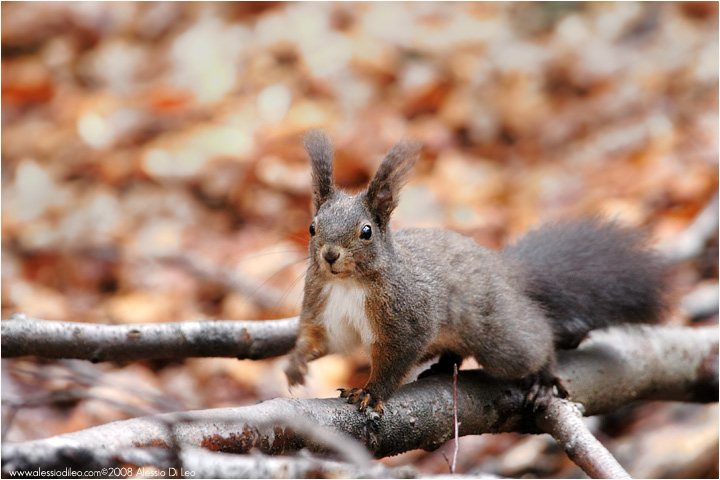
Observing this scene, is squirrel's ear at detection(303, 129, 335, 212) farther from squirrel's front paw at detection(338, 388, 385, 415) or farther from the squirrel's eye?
squirrel's front paw at detection(338, 388, 385, 415)

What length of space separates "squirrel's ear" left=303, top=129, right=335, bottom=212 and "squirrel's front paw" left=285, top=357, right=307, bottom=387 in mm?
446

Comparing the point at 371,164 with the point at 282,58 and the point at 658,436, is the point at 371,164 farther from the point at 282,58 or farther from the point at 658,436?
the point at 658,436

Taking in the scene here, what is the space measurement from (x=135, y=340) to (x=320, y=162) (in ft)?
2.38

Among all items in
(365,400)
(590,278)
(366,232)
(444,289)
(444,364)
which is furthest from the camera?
(590,278)

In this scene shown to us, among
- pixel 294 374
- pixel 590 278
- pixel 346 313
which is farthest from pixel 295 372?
pixel 590 278

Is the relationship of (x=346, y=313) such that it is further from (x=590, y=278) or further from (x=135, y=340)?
(x=590, y=278)

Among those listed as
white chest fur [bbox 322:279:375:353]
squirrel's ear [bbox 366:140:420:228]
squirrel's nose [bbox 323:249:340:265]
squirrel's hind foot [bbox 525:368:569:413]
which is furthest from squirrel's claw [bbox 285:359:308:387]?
squirrel's hind foot [bbox 525:368:569:413]

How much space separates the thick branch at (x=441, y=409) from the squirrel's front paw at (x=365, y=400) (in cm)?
2

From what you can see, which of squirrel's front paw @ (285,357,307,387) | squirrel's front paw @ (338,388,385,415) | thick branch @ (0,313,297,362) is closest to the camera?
squirrel's front paw @ (338,388,385,415)

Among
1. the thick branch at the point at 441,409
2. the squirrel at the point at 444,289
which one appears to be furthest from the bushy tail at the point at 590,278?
the thick branch at the point at 441,409

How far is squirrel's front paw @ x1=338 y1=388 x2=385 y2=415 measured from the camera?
1.81 meters

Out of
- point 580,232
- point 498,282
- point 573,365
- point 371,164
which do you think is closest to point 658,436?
point 573,365

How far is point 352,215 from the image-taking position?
1945 millimetres

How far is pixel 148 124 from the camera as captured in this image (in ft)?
14.3
